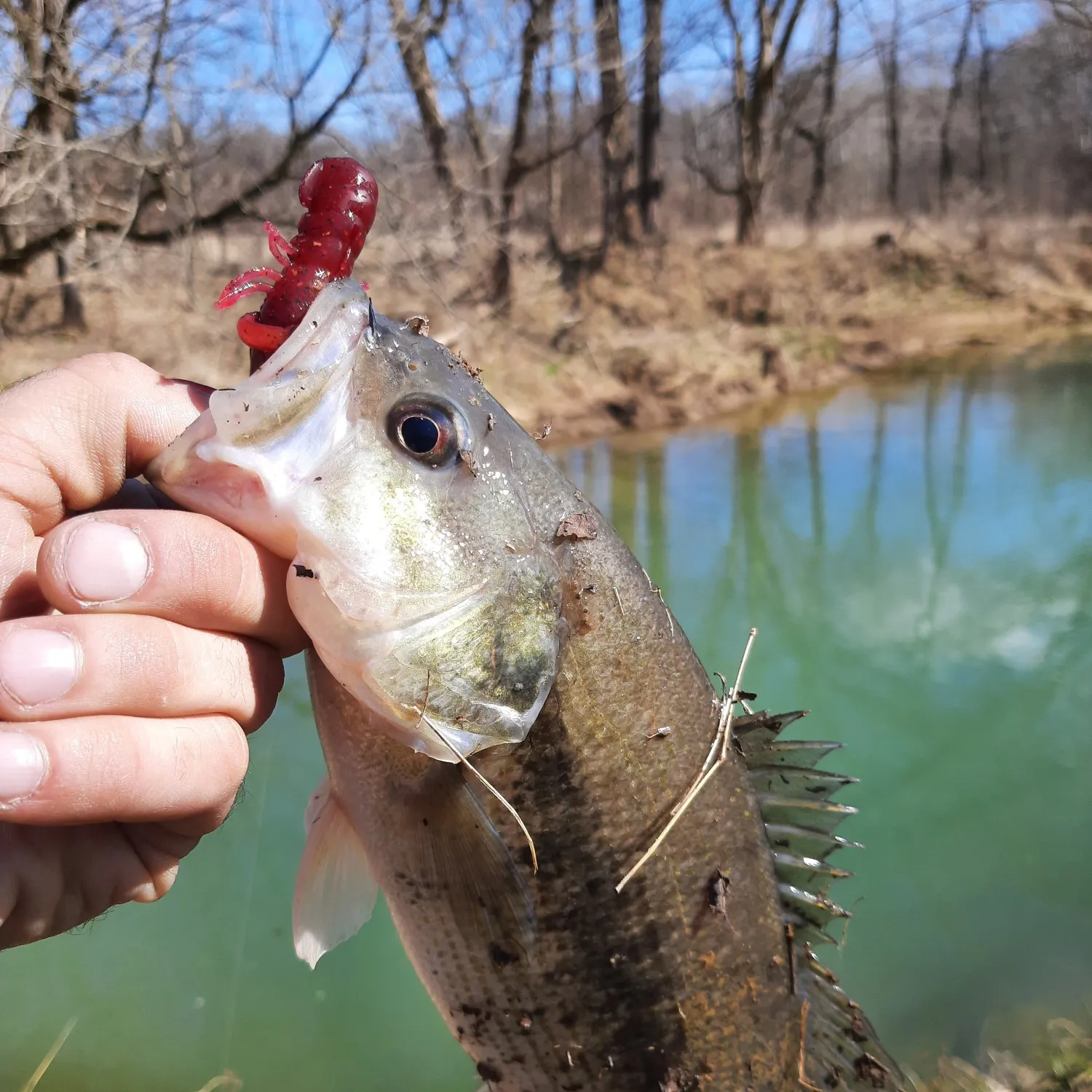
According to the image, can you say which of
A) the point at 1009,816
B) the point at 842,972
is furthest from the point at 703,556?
the point at 842,972

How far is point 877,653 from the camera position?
5.14 metres

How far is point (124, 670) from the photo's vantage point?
115 cm

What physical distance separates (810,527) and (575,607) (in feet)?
19.3

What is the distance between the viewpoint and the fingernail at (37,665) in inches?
41.9

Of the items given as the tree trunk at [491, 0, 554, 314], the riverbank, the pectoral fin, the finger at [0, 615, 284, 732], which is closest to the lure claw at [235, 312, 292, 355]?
the finger at [0, 615, 284, 732]

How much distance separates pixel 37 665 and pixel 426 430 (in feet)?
1.98

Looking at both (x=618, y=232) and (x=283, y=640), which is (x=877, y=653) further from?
(x=618, y=232)

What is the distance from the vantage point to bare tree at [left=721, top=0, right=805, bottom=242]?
15539 mm

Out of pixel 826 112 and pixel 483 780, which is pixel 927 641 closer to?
pixel 483 780

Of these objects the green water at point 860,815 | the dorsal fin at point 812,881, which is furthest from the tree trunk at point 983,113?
the dorsal fin at point 812,881

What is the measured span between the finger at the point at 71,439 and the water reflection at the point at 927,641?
123 inches

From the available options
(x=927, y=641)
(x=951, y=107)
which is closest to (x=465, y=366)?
(x=927, y=641)

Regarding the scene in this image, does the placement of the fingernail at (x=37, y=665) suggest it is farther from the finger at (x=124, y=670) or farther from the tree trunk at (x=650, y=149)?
the tree trunk at (x=650, y=149)

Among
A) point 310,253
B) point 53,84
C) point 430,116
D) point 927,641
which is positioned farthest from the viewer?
point 430,116
